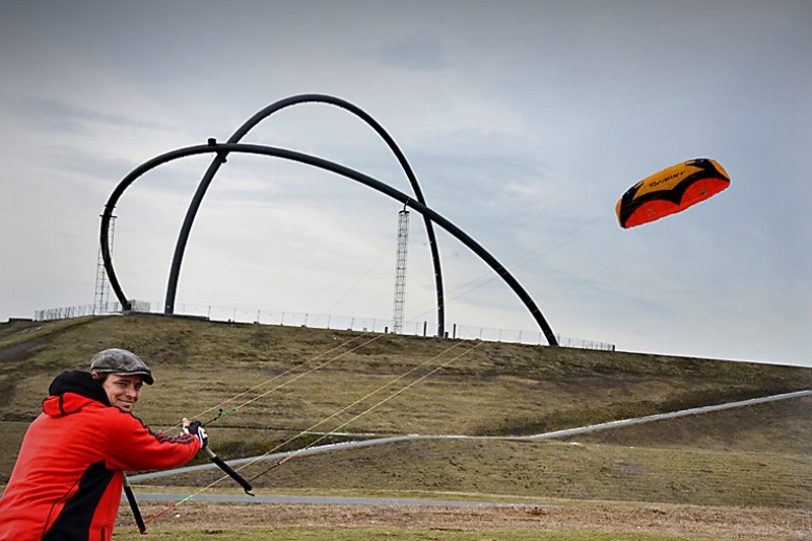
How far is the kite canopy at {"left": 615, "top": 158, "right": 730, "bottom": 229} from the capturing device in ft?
97.9

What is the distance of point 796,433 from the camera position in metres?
49.4

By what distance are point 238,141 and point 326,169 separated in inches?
286

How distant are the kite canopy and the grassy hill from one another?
9.99 meters

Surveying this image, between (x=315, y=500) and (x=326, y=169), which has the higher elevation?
(x=326, y=169)

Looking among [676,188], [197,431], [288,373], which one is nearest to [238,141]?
[288,373]

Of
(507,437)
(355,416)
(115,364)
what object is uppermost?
(115,364)

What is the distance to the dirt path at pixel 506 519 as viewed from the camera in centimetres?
1858

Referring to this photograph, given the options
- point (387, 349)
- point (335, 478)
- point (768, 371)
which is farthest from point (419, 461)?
point (768, 371)

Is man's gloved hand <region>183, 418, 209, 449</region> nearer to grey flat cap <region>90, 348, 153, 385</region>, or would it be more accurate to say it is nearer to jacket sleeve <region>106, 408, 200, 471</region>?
jacket sleeve <region>106, 408, 200, 471</region>

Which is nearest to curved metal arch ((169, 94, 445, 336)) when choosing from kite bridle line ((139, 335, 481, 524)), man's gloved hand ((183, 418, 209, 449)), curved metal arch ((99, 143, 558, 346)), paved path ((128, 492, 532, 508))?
curved metal arch ((99, 143, 558, 346))

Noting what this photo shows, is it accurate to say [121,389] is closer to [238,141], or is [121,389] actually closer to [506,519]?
[506,519]

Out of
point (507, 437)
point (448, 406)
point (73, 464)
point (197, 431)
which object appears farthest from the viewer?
point (448, 406)

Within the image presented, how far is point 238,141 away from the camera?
69.9 meters

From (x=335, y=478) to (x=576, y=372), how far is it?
30.2m
